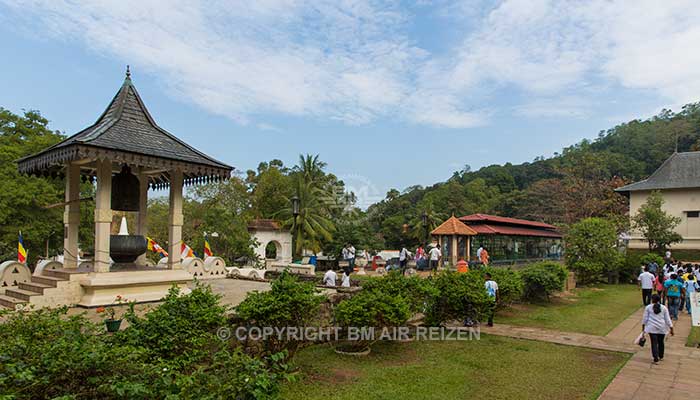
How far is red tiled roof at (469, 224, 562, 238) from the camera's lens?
2519 centimetres

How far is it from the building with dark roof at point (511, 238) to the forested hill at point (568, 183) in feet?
9.34

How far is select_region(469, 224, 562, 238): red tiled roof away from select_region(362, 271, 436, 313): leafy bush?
641 inches

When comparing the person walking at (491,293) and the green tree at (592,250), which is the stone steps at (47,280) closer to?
the person walking at (491,293)

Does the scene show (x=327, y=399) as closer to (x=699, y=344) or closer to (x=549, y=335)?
(x=549, y=335)

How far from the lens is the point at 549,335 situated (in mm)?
9672

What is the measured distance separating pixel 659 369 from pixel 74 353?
827 cm

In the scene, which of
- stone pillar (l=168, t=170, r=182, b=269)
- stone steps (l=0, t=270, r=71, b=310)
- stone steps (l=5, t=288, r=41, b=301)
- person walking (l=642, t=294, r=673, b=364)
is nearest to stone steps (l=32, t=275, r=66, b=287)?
stone steps (l=0, t=270, r=71, b=310)

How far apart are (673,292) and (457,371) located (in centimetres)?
860

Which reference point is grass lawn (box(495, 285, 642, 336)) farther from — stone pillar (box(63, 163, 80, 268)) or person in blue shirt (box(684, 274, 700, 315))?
stone pillar (box(63, 163, 80, 268))

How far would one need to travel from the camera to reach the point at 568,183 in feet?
123

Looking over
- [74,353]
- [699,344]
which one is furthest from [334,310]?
[699,344]

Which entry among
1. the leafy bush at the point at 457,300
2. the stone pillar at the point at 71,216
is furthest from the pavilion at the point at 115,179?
the leafy bush at the point at 457,300

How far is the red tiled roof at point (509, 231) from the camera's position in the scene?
82.6ft

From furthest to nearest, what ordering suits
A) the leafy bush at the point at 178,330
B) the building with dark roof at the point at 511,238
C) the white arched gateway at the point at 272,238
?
the white arched gateway at the point at 272,238 < the building with dark roof at the point at 511,238 < the leafy bush at the point at 178,330
